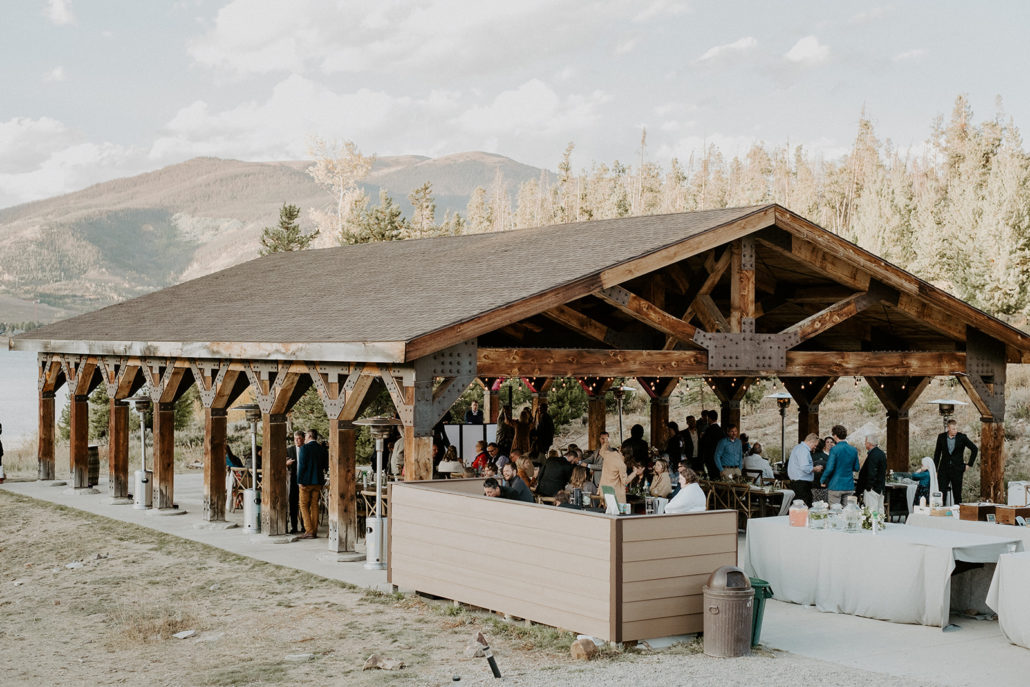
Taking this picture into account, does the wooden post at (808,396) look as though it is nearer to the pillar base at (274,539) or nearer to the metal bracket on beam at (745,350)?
the metal bracket on beam at (745,350)

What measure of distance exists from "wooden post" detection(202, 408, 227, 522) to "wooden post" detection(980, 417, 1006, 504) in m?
10.8

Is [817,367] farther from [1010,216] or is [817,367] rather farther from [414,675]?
[1010,216]

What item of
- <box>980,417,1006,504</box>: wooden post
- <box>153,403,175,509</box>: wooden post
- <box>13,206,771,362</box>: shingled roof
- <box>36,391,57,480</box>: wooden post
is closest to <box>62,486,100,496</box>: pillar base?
<box>36,391,57,480</box>: wooden post

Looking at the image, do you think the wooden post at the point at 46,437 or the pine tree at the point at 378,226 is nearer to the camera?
the wooden post at the point at 46,437

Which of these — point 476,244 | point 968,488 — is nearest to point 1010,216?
point 968,488

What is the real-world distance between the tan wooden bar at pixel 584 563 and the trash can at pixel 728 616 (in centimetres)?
42

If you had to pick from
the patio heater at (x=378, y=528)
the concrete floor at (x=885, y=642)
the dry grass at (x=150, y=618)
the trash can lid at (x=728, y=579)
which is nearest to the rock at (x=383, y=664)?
the dry grass at (x=150, y=618)

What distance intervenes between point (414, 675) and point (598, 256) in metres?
6.43

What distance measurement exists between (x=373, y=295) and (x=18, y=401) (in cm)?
8674

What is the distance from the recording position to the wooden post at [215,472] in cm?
1694

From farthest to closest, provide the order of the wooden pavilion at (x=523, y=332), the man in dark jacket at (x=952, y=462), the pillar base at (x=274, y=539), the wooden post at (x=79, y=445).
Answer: the wooden post at (x=79, y=445), the man in dark jacket at (x=952, y=462), the pillar base at (x=274, y=539), the wooden pavilion at (x=523, y=332)

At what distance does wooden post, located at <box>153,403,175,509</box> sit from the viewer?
18.0 metres

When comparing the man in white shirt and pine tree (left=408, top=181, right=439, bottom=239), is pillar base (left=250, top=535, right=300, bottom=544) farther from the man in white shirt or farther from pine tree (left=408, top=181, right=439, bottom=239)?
pine tree (left=408, top=181, right=439, bottom=239)

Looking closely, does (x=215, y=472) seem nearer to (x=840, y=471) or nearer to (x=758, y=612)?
(x=840, y=471)
